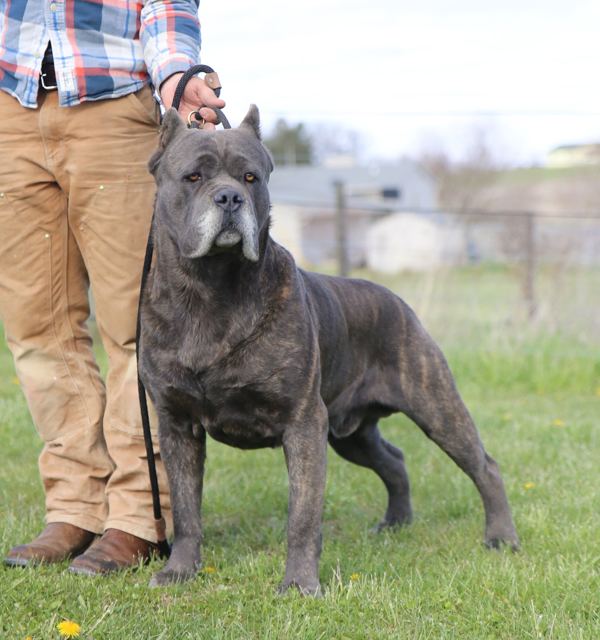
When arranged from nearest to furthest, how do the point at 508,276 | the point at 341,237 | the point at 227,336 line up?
the point at 227,336, the point at 341,237, the point at 508,276

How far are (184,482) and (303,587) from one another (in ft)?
2.18

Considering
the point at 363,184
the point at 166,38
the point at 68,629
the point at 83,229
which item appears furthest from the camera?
Answer: the point at 363,184

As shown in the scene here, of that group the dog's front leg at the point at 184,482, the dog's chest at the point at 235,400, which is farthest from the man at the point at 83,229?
the dog's chest at the point at 235,400

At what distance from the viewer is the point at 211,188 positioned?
320 cm

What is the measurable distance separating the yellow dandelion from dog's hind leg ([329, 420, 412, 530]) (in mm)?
1885

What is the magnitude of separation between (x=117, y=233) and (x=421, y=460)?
8.95ft

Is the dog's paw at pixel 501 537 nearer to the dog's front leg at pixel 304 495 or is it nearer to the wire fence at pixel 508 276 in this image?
the dog's front leg at pixel 304 495

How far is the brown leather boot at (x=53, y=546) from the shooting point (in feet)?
12.1

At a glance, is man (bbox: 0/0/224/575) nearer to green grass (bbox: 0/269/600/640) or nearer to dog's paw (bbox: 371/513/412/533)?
green grass (bbox: 0/269/600/640)

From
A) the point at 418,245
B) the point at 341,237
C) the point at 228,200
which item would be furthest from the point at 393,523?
the point at 418,245

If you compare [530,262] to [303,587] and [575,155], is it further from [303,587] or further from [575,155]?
[575,155]

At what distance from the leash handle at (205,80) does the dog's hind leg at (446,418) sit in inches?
53.1

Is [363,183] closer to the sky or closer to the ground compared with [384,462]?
closer to the ground

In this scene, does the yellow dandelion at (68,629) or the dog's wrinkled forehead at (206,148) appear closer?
the yellow dandelion at (68,629)
